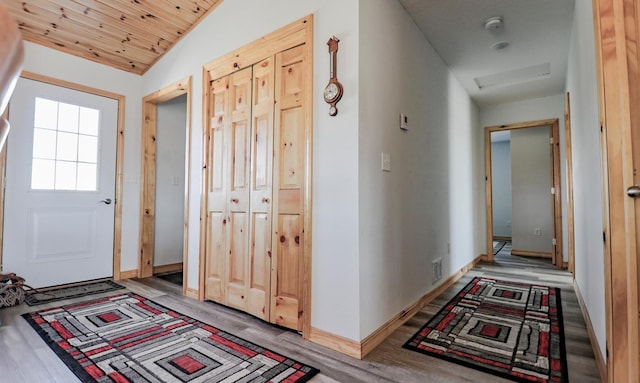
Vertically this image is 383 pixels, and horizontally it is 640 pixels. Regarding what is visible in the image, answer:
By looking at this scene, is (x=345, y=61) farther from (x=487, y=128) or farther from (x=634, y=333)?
(x=487, y=128)

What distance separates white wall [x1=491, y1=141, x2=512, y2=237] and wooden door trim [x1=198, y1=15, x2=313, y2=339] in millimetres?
7202

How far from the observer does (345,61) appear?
1986 millimetres

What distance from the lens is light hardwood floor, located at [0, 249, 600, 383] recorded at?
5.36 feet

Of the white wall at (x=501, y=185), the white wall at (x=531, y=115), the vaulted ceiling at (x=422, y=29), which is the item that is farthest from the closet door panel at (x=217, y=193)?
the white wall at (x=501, y=185)

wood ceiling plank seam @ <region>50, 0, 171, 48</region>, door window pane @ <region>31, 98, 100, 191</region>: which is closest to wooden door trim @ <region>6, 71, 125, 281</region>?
door window pane @ <region>31, 98, 100, 191</region>

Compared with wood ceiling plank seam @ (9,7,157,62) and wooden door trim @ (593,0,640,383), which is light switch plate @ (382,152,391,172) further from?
wood ceiling plank seam @ (9,7,157,62)

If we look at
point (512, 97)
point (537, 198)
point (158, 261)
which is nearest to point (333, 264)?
point (158, 261)

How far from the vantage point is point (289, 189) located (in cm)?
225

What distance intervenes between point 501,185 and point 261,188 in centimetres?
760

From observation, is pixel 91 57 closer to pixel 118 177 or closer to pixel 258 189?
pixel 118 177

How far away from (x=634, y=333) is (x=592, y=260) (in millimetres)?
1001

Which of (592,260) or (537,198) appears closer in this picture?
(592,260)

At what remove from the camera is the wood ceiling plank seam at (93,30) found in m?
2.94

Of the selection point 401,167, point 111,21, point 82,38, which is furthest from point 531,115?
point 82,38
